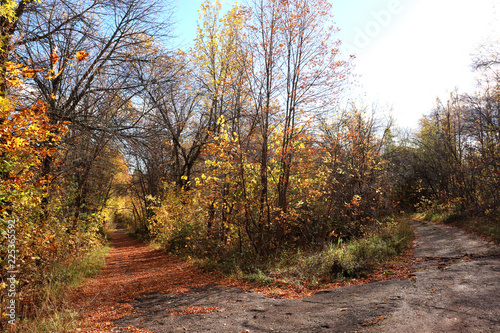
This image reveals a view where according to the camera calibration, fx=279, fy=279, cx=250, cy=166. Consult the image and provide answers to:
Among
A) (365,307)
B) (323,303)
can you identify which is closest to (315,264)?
(323,303)

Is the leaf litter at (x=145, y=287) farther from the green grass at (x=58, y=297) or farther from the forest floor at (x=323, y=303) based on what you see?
the green grass at (x=58, y=297)

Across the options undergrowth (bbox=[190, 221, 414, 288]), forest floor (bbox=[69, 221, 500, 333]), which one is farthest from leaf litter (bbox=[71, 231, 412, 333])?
undergrowth (bbox=[190, 221, 414, 288])

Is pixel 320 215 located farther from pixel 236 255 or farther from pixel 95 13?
pixel 95 13

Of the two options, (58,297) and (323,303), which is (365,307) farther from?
(58,297)

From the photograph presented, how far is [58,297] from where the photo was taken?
5.82 meters

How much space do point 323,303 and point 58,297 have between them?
212 inches

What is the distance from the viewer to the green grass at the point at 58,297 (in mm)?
4270

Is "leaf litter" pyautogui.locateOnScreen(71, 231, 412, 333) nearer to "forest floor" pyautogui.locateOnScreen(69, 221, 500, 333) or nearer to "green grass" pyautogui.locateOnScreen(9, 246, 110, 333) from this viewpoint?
"forest floor" pyautogui.locateOnScreen(69, 221, 500, 333)

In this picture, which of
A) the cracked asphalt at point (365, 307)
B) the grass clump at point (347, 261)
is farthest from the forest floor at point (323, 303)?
the grass clump at point (347, 261)

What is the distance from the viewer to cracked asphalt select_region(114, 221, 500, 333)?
3.76 meters

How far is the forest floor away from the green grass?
0.90 ft

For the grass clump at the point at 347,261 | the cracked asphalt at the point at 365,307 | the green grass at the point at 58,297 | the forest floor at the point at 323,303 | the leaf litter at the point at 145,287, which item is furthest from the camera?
the grass clump at the point at 347,261

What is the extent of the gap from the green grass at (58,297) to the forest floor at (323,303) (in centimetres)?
28

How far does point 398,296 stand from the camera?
4.71m
